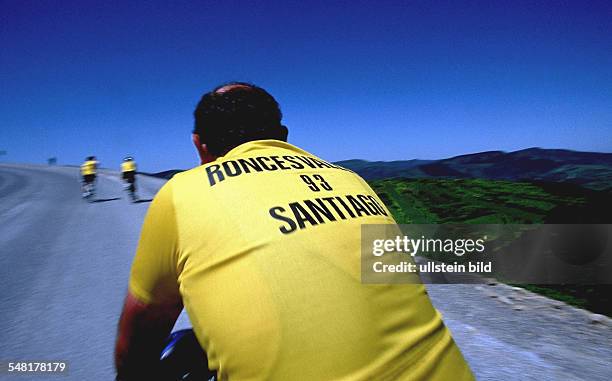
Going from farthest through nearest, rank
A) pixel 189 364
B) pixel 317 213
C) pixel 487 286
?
pixel 487 286 < pixel 189 364 < pixel 317 213

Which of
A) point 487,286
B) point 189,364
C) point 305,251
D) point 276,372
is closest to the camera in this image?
point 276,372

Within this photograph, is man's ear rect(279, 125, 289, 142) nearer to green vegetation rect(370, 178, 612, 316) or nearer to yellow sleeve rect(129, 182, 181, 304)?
yellow sleeve rect(129, 182, 181, 304)

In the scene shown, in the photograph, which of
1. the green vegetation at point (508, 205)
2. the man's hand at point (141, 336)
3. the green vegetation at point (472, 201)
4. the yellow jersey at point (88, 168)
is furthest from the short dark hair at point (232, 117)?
the yellow jersey at point (88, 168)

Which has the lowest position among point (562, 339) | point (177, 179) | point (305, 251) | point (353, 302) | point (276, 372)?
point (562, 339)

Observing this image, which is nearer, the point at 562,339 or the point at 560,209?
the point at 562,339

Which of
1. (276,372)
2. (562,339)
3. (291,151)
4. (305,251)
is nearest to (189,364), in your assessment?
(276,372)

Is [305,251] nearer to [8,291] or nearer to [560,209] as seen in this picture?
[8,291]

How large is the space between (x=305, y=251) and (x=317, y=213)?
145 millimetres

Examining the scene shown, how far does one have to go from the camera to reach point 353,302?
0.96 m

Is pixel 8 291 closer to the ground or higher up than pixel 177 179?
closer to the ground

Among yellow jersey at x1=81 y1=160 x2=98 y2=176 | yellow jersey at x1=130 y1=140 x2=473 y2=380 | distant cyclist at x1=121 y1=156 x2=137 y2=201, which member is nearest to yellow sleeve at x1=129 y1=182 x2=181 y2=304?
yellow jersey at x1=130 y1=140 x2=473 y2=380

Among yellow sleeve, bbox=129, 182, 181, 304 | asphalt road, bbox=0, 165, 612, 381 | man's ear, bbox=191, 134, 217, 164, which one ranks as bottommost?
asphalt road, bbox=0, 165, 612, 381

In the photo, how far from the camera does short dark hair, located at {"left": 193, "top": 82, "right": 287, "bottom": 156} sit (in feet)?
4.29

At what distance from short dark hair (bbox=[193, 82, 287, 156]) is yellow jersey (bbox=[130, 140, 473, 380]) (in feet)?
0.50
